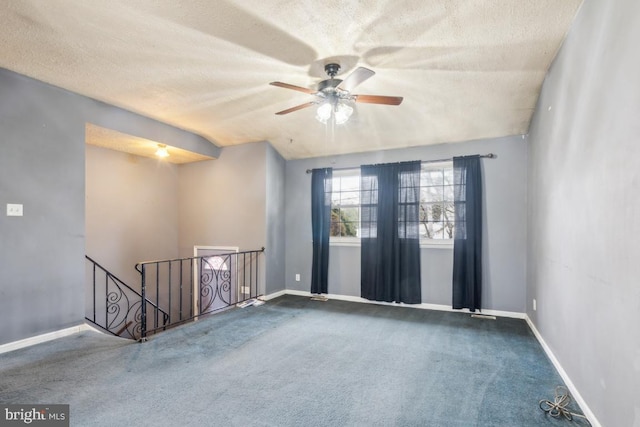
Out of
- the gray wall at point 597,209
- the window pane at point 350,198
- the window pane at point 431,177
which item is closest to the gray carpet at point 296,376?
the gray wall at point 597,209

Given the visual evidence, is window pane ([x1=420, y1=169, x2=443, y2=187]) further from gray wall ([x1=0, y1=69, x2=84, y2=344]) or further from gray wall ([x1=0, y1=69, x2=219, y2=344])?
gray wall ([x1=0, y1=69, x2=84, y2=344])

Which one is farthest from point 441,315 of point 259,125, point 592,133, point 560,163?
point 259,125

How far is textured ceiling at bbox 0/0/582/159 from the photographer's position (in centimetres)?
223

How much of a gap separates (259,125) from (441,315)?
375 centimetres

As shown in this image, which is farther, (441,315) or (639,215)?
(441,315)

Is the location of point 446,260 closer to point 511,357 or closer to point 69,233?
point 511,357

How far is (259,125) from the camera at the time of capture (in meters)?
4.56

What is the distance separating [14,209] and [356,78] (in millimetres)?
3522

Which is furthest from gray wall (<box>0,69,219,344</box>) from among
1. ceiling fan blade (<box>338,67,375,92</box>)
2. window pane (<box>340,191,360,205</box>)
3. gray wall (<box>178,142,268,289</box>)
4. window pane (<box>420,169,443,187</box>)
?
window pane (<box>420,169,443,187</box>)

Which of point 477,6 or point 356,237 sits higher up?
point 477,6

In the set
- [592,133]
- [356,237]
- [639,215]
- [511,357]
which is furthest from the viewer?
[356,237]

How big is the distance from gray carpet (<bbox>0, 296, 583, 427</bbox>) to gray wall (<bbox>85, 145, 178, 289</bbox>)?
1877 mm

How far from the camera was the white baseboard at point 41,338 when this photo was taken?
115 inches

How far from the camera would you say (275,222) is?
213 inches
